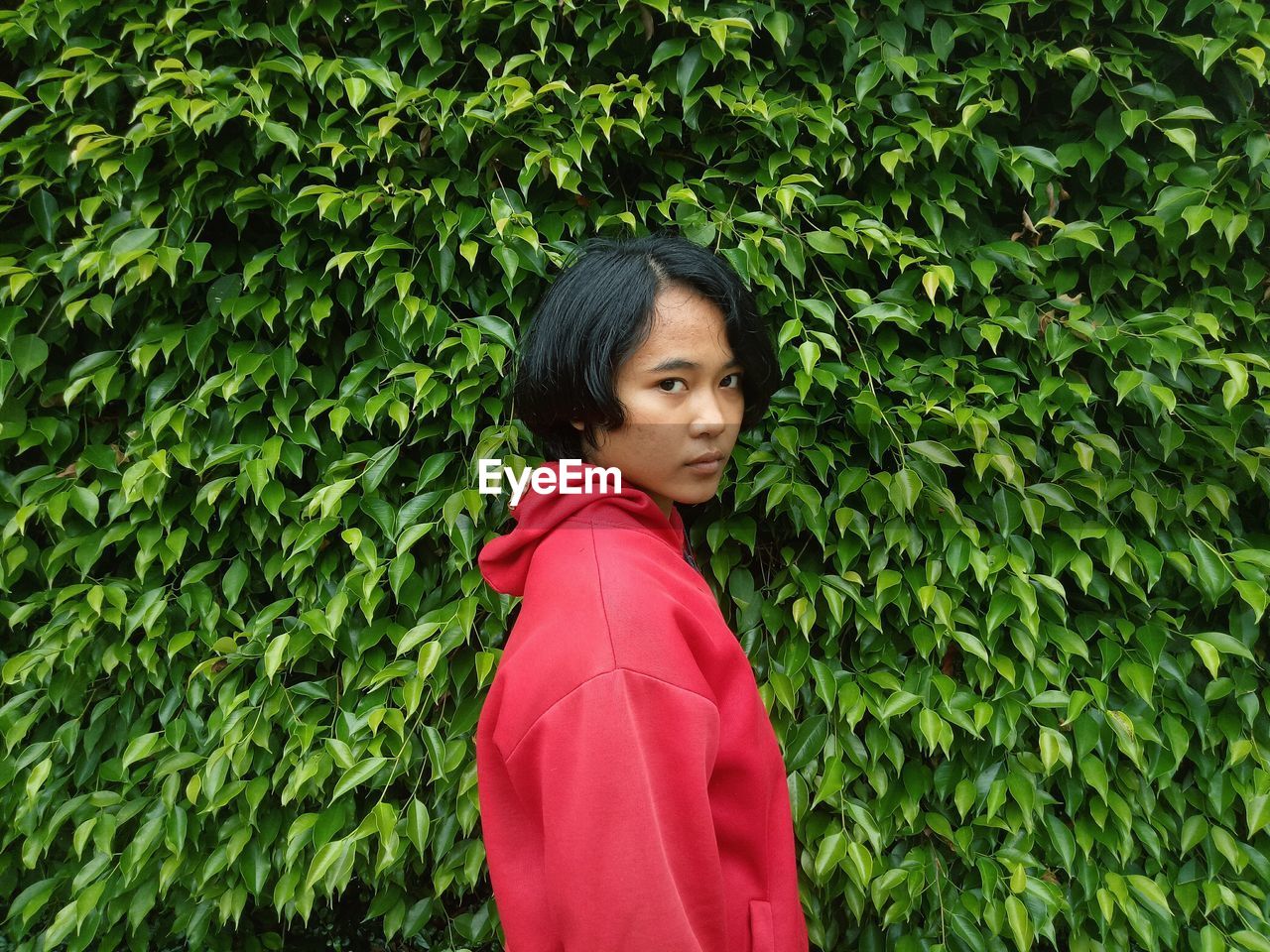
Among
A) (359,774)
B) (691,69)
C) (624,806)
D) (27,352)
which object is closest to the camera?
(624,806)

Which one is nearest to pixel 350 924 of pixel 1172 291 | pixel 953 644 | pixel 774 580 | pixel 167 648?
pixel 167 648

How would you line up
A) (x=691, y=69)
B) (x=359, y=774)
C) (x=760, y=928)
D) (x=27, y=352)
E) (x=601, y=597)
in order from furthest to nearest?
(x=27, y=352), (x=691, y=69), (x=359, y=774), (x=760, y=928), (x=601, y=597)

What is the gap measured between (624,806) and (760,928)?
16.9 inches

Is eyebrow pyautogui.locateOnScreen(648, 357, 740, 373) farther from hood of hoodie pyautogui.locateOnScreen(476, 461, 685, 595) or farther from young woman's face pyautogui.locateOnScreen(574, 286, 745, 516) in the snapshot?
hood of hoodie pyautogui.locateOnScreen(476, 461, 685, 595)

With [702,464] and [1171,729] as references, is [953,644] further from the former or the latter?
[702,464]

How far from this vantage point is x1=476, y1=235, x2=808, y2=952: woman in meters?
0.92

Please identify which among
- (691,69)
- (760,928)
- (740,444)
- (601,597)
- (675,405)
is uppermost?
(691,69)

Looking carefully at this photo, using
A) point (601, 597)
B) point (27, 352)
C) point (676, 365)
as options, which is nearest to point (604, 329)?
point (676, 365)

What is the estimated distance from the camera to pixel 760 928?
3.89ft

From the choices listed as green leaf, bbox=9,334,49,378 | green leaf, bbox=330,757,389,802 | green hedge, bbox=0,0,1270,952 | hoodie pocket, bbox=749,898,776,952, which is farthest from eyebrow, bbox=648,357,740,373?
green leaf, bbox=9,334,49,378

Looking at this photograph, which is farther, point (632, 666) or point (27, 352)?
point (27, 352)

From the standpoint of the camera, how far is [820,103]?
1.93 m

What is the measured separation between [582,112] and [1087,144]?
1.15 m

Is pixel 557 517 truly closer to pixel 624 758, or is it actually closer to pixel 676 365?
pixel 676 365
